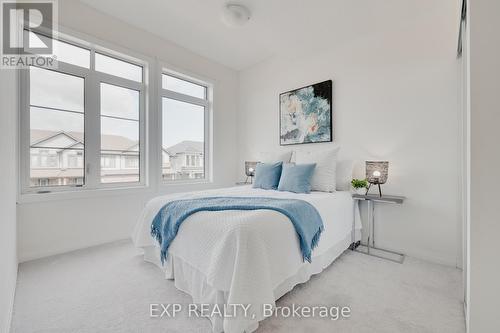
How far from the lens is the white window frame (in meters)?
3.44

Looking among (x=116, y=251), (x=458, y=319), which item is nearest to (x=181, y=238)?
(x=116, y=251)

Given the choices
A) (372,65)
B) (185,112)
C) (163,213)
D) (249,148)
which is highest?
(372,65)

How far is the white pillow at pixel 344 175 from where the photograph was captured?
2908 mm

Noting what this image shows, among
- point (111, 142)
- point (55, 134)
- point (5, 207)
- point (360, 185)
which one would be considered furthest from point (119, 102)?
point (360, 185)

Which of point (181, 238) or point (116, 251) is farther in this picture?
point (116, 251)

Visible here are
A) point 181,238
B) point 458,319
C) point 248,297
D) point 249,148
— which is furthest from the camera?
point 249,148

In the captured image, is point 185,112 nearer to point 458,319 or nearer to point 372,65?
point 372,65

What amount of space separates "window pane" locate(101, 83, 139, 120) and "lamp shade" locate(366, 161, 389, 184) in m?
3.25

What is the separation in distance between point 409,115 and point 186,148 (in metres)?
3.28

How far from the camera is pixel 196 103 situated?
13.3 feet

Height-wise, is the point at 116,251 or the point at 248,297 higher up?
the point at 248,297

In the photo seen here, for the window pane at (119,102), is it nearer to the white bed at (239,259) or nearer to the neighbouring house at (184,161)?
the neighbouring house at (184,161)

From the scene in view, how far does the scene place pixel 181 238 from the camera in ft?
5.60

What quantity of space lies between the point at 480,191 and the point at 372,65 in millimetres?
2317
